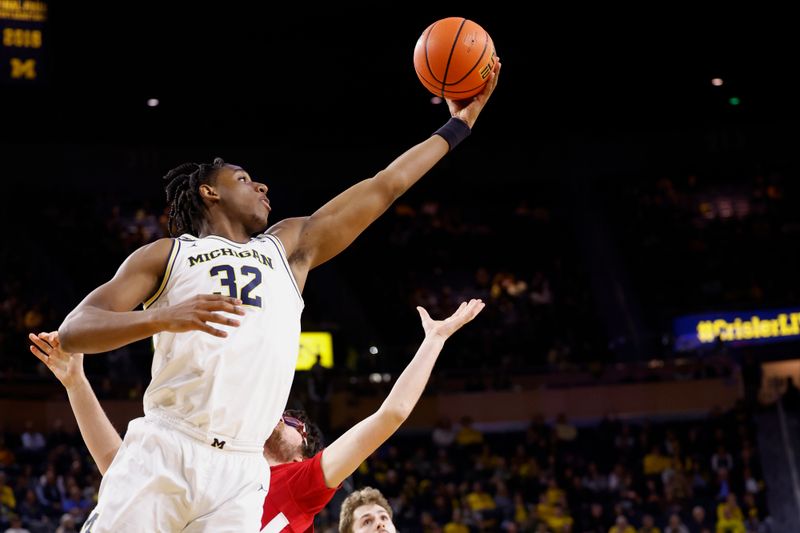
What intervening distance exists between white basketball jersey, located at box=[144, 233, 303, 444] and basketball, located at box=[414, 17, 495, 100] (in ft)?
4.56

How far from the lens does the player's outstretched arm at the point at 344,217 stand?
3.64 m

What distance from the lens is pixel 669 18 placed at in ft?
65.3

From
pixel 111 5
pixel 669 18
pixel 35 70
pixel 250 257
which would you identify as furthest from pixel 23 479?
pixel 669 18

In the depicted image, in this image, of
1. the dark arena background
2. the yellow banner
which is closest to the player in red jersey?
the dark arena background

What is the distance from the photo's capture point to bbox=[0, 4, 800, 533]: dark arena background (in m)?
17.2

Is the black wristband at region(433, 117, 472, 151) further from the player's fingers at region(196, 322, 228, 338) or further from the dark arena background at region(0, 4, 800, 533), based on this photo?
the dark arena background at region(0, 4, 800, 533)

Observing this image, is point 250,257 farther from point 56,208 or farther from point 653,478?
point 56,208

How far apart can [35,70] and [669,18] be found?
37.6 ft

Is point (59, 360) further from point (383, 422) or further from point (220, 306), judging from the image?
point (383, 422)

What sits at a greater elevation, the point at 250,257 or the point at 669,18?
the point at 669,18

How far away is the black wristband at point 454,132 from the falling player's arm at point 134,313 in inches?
48.7

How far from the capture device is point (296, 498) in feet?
13.0

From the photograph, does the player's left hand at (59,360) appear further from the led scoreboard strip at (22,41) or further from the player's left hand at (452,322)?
the led scoreboard strip at (22,41)

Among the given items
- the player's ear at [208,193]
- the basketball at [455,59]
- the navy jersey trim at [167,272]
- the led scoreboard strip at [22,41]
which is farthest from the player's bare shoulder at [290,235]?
the led scoreboard strip at [22,41]
